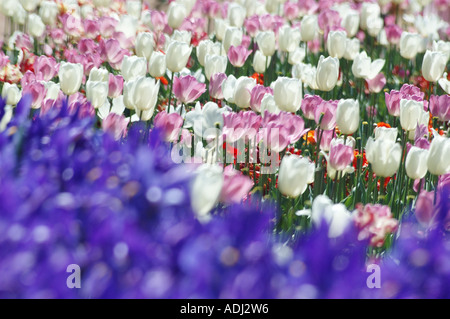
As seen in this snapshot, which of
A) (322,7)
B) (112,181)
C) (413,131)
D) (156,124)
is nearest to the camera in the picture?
(112,181)

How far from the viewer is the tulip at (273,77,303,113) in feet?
9.23

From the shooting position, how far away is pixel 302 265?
1360 mm

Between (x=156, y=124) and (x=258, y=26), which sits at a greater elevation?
(x=258, y=26)

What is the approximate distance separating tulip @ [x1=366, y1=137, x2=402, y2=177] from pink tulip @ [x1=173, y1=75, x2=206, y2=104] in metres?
0.90

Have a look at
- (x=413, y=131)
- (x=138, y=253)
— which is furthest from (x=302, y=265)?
(x=413, y=131)

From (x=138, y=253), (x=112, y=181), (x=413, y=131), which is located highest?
(x=413, y=131)

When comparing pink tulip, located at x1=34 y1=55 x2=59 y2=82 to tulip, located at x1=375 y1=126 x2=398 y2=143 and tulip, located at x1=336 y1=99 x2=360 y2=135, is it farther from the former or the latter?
tulip, located at x1=375 y1=126 x2=398 y2=143

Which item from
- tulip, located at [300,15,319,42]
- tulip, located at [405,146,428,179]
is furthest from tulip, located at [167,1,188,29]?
tulip, located at [405,146,428,179]

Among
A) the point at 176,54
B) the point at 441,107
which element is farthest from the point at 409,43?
the point at 176,54

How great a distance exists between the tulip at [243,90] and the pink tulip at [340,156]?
70 centimetres
